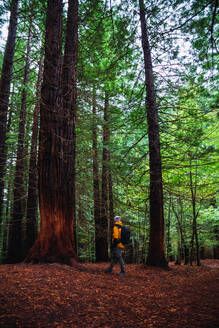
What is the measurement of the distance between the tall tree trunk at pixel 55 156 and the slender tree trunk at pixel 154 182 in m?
2.91

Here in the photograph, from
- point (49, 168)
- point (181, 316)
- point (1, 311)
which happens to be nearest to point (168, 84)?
point (49, 168)

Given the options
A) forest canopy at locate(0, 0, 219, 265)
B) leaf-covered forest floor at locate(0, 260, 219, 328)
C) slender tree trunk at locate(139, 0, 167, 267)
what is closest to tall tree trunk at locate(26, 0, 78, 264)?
forest canopy at locate(0, 0, 219, 265)

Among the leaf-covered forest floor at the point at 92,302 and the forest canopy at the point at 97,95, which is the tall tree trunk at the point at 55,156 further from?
the leaf-covered forest floor at the point at 92,302

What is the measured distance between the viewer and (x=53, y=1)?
6.09 m

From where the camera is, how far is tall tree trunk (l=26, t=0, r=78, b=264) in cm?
531

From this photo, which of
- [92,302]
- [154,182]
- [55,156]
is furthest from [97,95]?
[92,302]

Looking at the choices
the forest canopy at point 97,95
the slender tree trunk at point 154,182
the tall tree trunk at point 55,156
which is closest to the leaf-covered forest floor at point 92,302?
the tall tree trunk at point 55,156

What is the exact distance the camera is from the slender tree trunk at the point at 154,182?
720 centimetres

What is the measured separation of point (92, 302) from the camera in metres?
3.18

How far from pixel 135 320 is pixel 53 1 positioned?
796cm

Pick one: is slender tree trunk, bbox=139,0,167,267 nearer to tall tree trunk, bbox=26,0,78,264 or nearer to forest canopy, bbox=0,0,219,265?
forest canopy, bbox=0,0,219,265

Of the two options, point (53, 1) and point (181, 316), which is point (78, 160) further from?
point (181, 316)

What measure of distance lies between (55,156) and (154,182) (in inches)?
149

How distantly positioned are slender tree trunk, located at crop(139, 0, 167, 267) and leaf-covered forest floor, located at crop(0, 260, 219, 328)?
7.90ft
